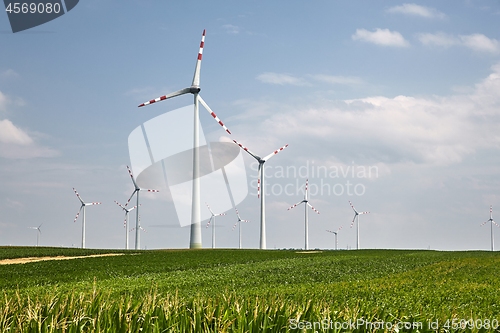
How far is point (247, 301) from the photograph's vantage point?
13.0m

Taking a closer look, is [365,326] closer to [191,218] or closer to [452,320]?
[452,320]

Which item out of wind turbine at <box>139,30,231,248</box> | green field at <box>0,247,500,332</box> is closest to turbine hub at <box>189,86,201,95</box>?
wind turbine at <box>139,30,231,248</box>

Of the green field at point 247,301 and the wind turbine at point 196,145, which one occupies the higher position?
the wind turbine at point 196,145

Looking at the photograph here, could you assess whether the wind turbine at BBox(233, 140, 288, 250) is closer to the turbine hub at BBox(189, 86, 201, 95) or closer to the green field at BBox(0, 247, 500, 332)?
the turbine hub at BBox(189, 86, 201, 95)

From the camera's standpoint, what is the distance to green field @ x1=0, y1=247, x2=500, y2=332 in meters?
11.0

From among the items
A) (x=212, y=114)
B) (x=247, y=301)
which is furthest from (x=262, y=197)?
(x=247, y=301)

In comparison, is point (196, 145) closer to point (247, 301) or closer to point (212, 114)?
point (212, 114)

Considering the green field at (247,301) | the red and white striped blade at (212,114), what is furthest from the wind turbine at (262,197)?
the green field at (247,301)

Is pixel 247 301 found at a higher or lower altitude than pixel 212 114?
lower

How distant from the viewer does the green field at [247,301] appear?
1101cm

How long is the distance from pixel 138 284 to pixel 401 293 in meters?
14.6

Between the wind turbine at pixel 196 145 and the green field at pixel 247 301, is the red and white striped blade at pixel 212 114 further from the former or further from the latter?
the green field at pixel 247 301

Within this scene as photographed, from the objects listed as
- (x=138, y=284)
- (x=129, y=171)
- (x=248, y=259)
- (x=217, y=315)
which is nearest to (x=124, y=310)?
(x=217, y=315)

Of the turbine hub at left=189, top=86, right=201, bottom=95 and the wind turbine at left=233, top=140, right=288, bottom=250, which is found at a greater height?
the turbine hub at left=189, top=86, right=201, bottom=95
